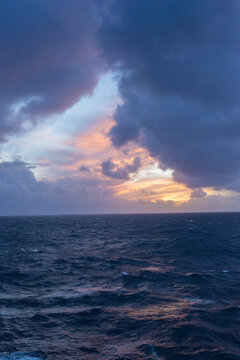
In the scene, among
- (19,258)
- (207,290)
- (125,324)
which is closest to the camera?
(125,324)

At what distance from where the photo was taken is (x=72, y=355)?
1282 cm

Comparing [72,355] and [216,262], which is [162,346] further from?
[216,262]

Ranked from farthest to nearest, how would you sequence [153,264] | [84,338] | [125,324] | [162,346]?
[153,264] < [125,324] < [84,338] < [162,346]

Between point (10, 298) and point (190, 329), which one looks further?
point (10, 298)

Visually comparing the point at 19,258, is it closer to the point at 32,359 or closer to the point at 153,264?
the point at 153,264

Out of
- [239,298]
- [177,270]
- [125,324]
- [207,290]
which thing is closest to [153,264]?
[177,270]

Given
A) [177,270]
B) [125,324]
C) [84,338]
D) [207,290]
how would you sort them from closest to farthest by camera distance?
[84,338]
[125,324]
[207,290]
[177,270]

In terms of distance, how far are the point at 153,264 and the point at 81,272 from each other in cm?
953

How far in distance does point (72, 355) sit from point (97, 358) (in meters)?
1.33

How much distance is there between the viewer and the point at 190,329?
1541cm

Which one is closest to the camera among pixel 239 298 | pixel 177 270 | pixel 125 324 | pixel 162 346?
pixel 162 346

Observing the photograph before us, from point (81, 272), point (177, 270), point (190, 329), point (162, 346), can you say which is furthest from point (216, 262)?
point (162, 346)

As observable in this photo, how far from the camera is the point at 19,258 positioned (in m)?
40.5

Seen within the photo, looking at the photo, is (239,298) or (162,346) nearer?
(162,346)
